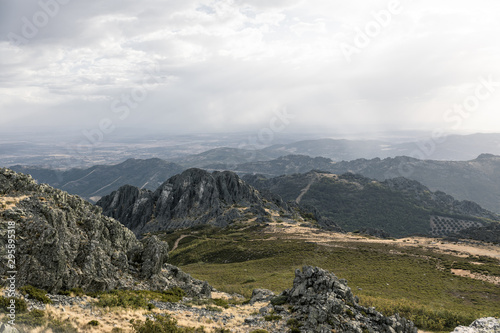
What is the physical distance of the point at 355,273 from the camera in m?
53.0

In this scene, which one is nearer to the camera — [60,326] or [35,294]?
[60,326]

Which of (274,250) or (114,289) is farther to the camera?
(274,250)

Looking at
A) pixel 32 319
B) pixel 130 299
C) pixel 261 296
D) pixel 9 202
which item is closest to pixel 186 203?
pixel 261 296

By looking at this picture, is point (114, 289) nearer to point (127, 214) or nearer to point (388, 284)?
point (388, 284)

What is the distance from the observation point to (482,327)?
23.4 m

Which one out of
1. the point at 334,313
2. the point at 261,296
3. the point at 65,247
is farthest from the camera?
the point at 261,296

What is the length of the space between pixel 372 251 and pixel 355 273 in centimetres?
1972

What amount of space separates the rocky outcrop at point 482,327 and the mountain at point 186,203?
124375mm

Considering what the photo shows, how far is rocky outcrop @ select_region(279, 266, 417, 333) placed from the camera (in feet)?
71.1

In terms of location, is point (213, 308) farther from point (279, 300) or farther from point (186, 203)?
point (186, 203)

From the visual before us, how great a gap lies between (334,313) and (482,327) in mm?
15729

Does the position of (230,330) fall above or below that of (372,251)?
above

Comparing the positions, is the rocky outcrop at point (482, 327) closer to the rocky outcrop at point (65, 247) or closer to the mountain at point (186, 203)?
the rocky outcrop at point (65, 247)

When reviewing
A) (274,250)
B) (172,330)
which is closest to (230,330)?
(172,330)
